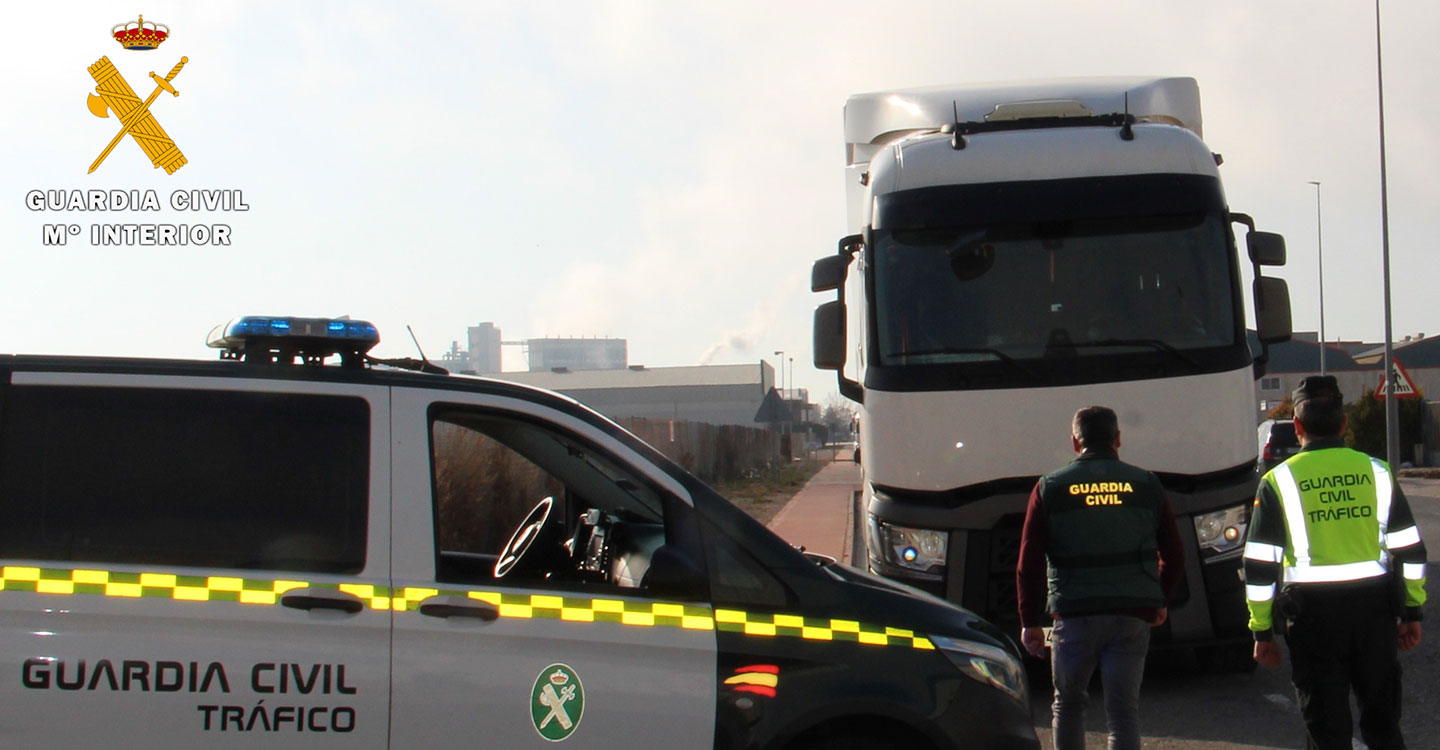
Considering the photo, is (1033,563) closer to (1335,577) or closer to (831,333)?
(1335,577)

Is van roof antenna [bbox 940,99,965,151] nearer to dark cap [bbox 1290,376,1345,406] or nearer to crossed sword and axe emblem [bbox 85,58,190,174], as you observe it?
dark cap [bbox 1290,376,1345,406]

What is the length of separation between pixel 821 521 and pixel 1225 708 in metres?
14.8

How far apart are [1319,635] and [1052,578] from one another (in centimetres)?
99

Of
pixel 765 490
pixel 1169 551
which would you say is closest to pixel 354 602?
pixel 1169 551

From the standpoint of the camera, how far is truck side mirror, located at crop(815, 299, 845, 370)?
8.37m

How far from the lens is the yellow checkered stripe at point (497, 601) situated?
3967 millimetres

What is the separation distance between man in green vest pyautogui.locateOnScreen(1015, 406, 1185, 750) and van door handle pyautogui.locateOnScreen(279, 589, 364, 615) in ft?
8.93

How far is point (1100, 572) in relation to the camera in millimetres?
5477

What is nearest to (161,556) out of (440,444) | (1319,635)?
(1319,635)

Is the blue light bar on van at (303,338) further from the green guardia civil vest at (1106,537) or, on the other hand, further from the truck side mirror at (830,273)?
the truck side mirror at (830,273)

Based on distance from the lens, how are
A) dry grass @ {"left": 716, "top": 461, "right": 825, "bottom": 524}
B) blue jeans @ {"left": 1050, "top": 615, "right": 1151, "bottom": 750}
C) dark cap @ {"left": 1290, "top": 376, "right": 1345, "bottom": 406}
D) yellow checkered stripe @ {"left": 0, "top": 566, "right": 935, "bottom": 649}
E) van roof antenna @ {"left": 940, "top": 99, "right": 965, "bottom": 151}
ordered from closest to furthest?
yellow checkered stripe @ {"left": 0, "top": 566, "right": 935, "bottom": 649}
dark cap @ {"left": 1290, "top": 376, "right": 1345, "bottom": 406}
blue jeans @ {"left": 1050, "top": 615, "right": 1151, "bottom": 750}
van roof antenna @ {"left": 940, "top": 99, "right": 965, "bottom": 151}
dry grass @ {"left": 716, "top": 461, "right": 825, "bottom": 524}

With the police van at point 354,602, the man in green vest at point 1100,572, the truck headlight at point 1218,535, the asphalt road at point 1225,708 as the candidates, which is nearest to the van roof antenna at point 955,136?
the truck headlight at point 1218,535

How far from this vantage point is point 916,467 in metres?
7.78

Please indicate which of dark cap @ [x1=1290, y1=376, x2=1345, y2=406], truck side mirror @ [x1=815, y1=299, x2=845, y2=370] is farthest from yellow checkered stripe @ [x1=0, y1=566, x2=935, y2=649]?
truck side mirror @ [x1=815, y1=299, x2=845, y2=370]
